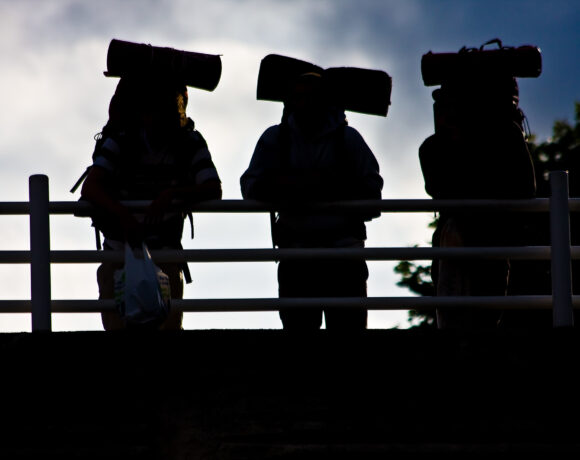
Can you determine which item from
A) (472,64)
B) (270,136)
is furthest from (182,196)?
(472,64)

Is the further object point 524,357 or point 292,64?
point 292,64

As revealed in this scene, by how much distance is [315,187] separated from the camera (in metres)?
5.59

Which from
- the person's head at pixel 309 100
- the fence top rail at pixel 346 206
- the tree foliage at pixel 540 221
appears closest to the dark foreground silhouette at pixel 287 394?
the fence top rail at pixel 346 206

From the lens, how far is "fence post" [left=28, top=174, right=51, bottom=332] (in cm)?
542

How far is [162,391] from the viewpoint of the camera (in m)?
4.40

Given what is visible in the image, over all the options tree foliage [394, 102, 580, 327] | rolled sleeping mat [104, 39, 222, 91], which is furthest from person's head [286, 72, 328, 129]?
tree foliage [394, 102, 580, 327]

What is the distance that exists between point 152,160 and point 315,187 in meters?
0.88

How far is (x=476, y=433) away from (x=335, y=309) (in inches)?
57.6

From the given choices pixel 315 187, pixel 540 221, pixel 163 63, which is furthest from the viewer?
pixel 540 221

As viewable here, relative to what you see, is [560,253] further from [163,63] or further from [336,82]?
[163,63]

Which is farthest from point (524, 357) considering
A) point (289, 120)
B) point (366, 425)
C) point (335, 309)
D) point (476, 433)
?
point (289, 120)

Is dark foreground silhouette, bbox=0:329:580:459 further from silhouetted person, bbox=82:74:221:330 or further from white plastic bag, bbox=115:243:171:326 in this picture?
silhouetted person, bbox=82:74:221:330

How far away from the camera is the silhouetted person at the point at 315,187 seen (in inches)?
222

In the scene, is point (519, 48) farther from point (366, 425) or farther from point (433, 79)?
point (366, 425)
